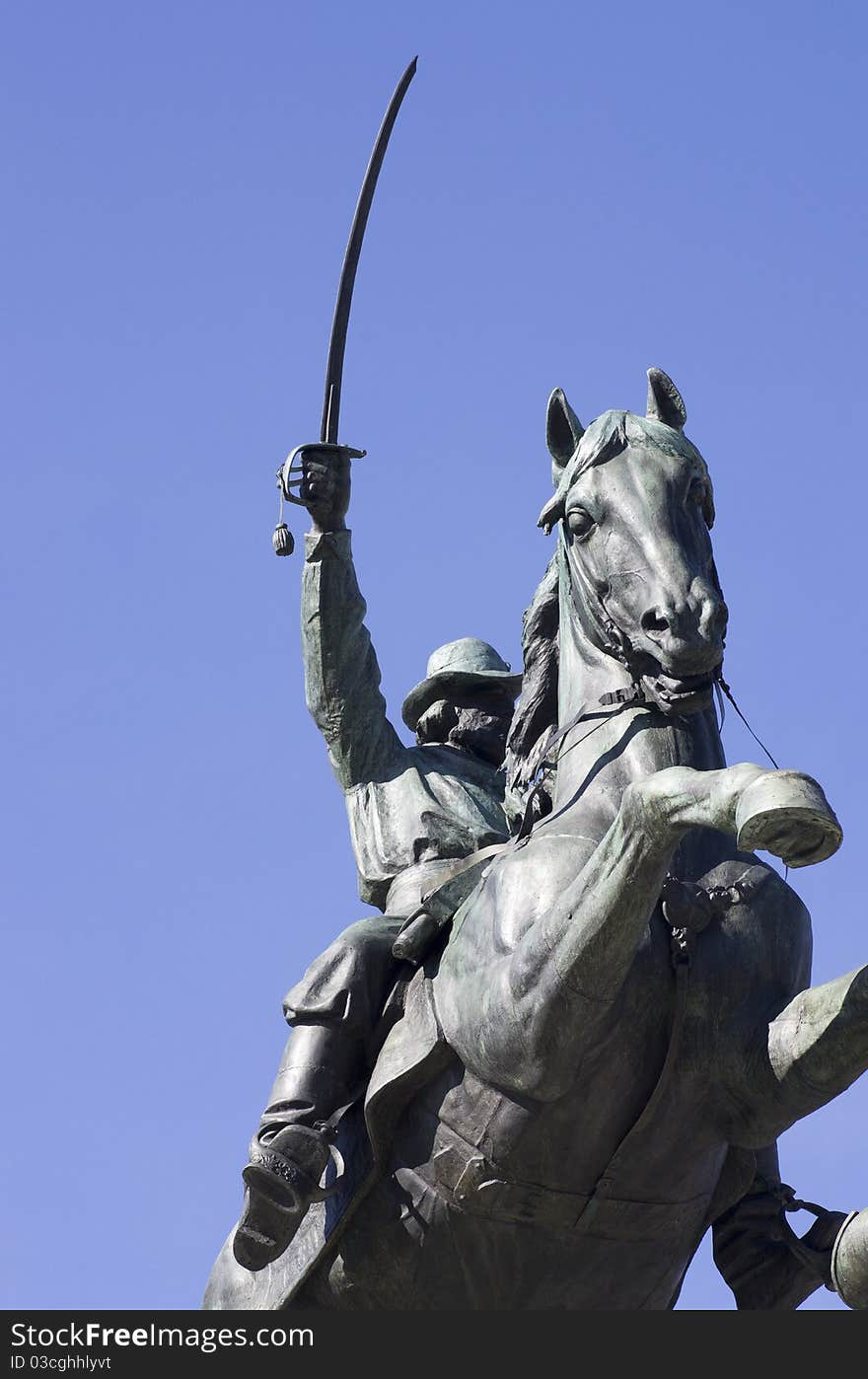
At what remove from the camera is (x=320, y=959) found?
12984mm

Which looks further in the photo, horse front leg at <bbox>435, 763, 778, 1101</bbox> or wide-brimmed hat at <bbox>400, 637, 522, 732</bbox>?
wide-brimmed hat at <bbox>400, 637, 522, 732</bbox>

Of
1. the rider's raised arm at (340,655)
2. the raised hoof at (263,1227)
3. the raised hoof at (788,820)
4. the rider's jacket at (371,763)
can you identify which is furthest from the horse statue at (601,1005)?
the rider's raised arm at (340,655)

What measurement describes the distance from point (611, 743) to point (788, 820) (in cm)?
202

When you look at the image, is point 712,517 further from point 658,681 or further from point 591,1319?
point 591,1319

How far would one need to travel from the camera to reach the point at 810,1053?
11.4 m

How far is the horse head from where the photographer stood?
11906 millimetres

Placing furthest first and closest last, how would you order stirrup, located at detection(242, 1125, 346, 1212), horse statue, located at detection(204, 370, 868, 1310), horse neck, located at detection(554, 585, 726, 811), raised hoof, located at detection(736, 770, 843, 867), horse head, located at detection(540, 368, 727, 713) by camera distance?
stirrup, located at detection(242, 1125, 346, 1212)
horse neck, located at detection(554, 585, 726, 811)
horse head, located at detection(540, 368, 727, 713)
horse statue, located at detection(204, 370, 868, 1310)
raised hoof, located at detection(736, 770, 843, 867)

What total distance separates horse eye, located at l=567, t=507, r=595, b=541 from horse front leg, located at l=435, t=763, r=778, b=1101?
4.40 feet

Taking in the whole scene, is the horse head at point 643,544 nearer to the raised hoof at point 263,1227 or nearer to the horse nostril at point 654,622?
the horse nostril at point 654,622

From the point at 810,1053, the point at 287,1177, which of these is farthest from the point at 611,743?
the point at 287,1177

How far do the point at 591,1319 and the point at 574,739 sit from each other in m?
2.38

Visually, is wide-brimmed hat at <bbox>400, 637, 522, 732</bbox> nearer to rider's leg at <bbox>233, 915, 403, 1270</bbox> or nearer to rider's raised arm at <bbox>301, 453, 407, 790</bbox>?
rider's raised arm at <bbox>301, 453, 407, 790</bbox>

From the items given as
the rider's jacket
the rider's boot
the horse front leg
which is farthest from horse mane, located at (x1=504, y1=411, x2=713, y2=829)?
the rider's boot

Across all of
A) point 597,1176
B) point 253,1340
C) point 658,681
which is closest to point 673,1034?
point 597,1176
